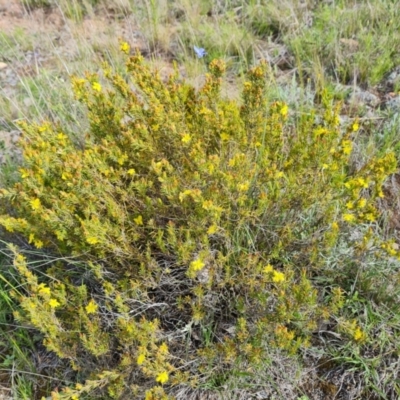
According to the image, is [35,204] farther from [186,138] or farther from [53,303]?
[186,138]

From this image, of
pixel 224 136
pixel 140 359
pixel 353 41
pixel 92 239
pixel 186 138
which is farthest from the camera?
pixel 353 41

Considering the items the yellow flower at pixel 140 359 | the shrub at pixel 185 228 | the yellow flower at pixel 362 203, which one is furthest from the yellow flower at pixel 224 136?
the yellow flower at pixel 140 359

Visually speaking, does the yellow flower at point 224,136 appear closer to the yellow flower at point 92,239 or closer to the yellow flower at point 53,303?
the yellow flower at point 92,239

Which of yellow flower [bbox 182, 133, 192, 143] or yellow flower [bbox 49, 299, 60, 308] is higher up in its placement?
yellow flower [bbox 182, 133, 192, 143]

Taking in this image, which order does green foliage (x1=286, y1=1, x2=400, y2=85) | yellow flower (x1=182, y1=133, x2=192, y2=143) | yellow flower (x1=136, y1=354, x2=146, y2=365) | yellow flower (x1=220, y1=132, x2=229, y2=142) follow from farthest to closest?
1. green foliage (x1=286, y1=1, x2=400, y2=85)
2. yellow flower (x1=220, y1=132, x2=229, y2=142)
3. yellow flower (x1=182, y1=133, x2=192, y2=143)
4. yellow flower (x1=136, y1=354, x2=146, y2=365)

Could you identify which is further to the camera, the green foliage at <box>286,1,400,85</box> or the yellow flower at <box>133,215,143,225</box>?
the green foliage at <box>286,1,400,85</box>

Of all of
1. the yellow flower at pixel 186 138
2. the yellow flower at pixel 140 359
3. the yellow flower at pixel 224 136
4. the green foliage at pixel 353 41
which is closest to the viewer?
the yellow flower at pixel 140 359

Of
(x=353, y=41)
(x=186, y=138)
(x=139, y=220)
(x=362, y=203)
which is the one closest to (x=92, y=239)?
(x=139, y=220)

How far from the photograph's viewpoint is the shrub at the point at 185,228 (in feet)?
5.79

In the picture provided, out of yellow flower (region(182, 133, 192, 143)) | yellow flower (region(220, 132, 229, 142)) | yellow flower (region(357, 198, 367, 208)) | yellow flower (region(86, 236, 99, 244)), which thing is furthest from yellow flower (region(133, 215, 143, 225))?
yellow flower (region(357, 198, 367, 208))

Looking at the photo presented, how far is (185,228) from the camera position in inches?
76.2

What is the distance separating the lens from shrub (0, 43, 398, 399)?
1766 millimetres

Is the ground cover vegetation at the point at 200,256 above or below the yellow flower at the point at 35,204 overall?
below

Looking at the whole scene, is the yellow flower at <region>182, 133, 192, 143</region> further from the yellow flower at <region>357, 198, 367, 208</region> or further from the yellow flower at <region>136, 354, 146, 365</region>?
the yellow flower at <region>136, 354, 146, 365</region>
